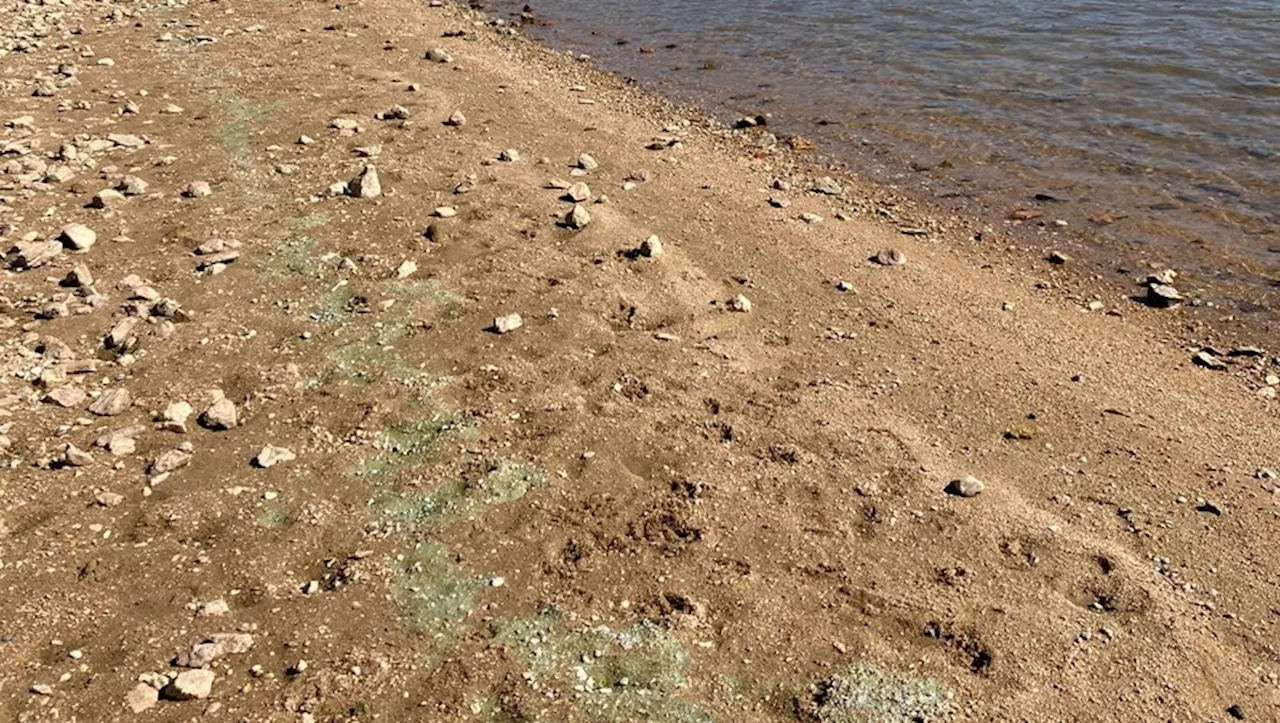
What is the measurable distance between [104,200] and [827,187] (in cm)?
970

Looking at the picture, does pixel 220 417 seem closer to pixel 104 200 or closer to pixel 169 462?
pixel 169 462

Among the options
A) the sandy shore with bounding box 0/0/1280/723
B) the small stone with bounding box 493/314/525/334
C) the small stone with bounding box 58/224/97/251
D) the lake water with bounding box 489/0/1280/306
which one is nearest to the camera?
the sandy shore with bounding box 0/0/1280/723

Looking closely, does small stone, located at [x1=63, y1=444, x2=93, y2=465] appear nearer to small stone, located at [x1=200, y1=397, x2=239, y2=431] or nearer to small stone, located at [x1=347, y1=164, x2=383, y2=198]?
small stone, located at [x1=200, y1=397, x2=239, y2=431]

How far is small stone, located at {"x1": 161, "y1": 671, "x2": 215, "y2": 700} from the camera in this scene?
18.2ft

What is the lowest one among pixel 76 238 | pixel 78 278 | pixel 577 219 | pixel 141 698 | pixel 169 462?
pixel 141 698

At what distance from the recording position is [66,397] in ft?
26.4

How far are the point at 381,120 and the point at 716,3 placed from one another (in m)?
11.9

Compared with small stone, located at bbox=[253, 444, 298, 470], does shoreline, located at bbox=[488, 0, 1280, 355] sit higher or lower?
higher

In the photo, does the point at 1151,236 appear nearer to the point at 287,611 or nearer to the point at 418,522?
the point at 418,522

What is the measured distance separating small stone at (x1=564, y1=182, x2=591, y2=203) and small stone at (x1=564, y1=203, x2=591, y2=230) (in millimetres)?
612

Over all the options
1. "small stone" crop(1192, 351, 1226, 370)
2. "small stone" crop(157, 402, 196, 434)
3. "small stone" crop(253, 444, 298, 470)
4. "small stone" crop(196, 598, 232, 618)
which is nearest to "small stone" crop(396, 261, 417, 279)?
"small stone" crop(157, 402, 196, 434)

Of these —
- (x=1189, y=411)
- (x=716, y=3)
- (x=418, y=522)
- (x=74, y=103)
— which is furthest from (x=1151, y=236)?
(x=74, y=103)

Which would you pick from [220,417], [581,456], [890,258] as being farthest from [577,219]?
[220,417]

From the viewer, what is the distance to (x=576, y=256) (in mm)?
10477
